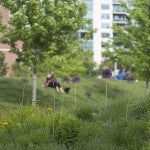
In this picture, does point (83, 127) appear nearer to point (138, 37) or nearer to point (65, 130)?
point (65, 130)

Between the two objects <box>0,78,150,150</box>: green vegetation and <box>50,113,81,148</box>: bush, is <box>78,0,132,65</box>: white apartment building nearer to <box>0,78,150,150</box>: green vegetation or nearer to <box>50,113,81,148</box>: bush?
<box>0,78,150,150</box>: green vegetation

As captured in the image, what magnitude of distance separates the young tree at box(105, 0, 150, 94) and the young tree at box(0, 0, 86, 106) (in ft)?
15.3

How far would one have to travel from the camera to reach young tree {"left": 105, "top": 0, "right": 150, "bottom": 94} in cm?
2325

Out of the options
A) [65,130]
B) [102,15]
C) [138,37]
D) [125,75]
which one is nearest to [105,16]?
[102,15]

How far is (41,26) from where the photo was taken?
1816cm

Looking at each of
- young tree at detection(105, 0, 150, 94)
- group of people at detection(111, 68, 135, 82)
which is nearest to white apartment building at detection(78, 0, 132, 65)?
group of people at detection(111, 68, 135, 82)

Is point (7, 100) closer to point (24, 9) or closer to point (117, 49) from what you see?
point (24, 9)

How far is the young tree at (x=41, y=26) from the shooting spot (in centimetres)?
1828

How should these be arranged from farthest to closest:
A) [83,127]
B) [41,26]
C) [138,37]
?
[138,37], [41,26], [83,127]

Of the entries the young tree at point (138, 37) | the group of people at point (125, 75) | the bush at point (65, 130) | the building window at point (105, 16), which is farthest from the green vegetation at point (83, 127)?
the building window at point (105, 16)

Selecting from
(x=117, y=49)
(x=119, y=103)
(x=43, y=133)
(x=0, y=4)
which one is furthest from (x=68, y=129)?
(x=117, y=49)

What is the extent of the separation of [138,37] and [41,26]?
700 cm

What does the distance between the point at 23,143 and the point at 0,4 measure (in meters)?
12.3

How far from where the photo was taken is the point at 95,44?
119m
